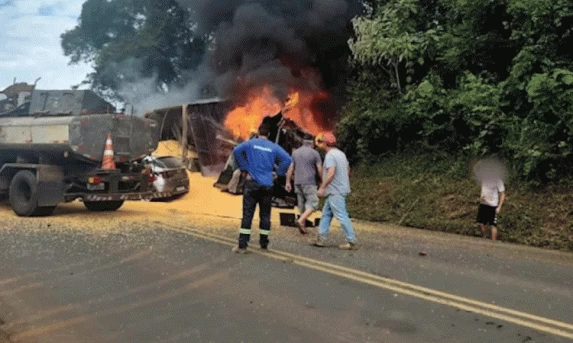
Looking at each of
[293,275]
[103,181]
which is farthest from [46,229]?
[293,275]

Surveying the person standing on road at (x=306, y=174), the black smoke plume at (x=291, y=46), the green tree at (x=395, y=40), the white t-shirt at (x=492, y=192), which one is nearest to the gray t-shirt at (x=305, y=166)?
the person standing on road at (x=306, y=174)

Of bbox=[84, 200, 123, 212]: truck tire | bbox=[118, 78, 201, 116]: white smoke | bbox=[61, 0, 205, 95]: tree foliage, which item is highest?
bbox=[61, 0, 205, 95]: tree foliage

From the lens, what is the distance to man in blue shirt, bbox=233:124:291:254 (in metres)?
8.26

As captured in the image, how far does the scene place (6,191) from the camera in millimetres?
13383

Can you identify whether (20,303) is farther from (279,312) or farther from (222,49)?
(222,49)

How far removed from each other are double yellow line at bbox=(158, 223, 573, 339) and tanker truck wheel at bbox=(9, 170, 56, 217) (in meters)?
6.16

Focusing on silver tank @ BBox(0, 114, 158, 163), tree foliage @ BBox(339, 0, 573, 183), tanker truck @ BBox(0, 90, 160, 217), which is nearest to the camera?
tree foliage @ BBox(339, 0, 573, 183)

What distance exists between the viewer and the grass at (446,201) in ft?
35.2

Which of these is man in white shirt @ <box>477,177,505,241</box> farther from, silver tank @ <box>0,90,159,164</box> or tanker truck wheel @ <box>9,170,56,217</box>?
tanker truck wheel @ <box>9,170,56,217</box>

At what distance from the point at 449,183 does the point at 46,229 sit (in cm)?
859

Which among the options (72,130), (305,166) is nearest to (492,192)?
(305,166)

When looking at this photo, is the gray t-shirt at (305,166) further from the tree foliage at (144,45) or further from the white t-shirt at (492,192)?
the tree foliage at (144,45)

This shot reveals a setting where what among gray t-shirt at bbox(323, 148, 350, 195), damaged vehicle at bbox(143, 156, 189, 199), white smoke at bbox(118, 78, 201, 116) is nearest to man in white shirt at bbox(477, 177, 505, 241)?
gray t-shirt at bbox(323, 148, 350, 195)

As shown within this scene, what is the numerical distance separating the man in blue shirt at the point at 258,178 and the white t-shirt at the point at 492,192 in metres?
3.97
